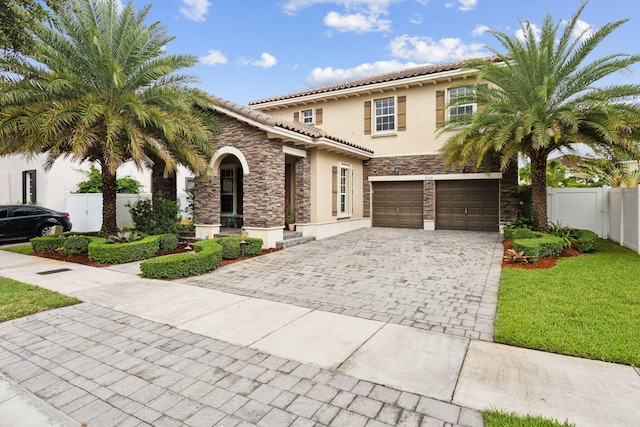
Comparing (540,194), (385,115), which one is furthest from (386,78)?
(540,194)

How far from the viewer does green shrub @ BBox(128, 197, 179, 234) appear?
12.1 m

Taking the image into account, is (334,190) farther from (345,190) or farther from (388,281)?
(388,281)

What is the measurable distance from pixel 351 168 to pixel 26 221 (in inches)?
540

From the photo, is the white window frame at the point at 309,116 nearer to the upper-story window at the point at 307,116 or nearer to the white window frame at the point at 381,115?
the upper-story window at the point at 307,116

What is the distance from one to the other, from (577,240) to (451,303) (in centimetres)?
679

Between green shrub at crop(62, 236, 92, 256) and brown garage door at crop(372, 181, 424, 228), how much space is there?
12314mm

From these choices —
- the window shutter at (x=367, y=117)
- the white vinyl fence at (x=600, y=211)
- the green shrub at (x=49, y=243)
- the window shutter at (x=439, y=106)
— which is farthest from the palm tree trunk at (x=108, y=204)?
the white vinyl fence at (x=600, y=211)

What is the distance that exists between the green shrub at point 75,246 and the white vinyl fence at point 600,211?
1579cm

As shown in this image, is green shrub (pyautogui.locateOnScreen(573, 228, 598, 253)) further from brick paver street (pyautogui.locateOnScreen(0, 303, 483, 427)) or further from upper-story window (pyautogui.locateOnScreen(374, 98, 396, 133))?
brick paver street (pyautogui.locateOnScreen(0, 303, 483, 427))

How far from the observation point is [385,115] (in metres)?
17.4

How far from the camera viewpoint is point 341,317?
532 cm

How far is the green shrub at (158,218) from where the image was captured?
475 inches

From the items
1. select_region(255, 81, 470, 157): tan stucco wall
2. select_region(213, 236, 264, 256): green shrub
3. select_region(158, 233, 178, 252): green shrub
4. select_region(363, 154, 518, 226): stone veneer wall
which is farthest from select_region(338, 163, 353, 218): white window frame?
select_region(158, 233, 178, 252): green shrub

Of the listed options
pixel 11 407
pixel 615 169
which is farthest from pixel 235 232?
pixel 615 169
